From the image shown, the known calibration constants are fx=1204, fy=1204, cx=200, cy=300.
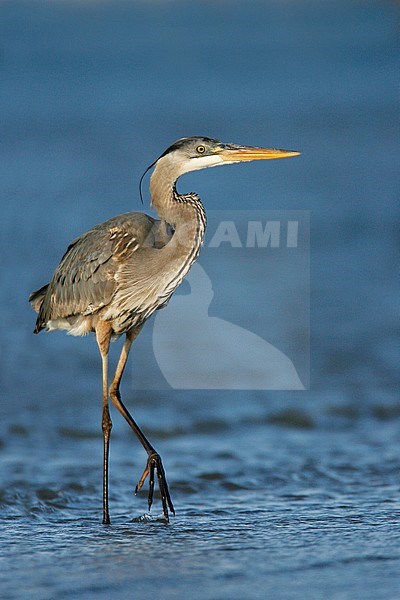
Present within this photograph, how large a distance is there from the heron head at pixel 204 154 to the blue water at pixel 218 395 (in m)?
1.78

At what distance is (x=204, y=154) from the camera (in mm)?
6133

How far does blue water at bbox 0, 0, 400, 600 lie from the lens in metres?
5.15

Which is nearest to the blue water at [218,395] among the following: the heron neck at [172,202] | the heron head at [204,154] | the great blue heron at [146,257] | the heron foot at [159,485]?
the heron foot at [159,485]

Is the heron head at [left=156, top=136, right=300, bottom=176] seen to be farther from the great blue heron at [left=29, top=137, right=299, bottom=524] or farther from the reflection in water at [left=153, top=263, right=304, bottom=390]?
the reflection in water at [left=153, top=263, right=304, bottom=390]

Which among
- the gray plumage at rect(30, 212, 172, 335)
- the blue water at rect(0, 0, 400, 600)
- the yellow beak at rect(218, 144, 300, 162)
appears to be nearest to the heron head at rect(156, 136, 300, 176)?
the yellow beak at rect(218, 144, 300, 162)

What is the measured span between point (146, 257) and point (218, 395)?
9.18 feet

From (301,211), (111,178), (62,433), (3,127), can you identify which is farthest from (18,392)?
(3,127)

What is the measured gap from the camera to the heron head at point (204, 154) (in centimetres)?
612

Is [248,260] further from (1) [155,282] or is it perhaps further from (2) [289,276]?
(1) [155,282]

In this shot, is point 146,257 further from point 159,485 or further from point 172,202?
point 159,485

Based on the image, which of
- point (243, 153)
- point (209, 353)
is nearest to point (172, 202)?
point (243, 153)

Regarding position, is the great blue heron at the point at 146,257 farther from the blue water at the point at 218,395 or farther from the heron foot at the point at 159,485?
the blue water at the point at 218,395

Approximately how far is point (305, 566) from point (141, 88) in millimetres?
22942

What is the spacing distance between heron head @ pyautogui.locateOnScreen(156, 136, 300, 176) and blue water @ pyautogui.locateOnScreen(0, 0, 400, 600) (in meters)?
1.78
